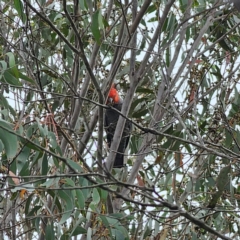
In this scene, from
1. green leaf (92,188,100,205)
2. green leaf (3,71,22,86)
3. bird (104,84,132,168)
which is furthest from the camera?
bird (104,84,132,168)

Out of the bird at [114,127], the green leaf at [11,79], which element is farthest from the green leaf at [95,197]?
the bird at [114,127]

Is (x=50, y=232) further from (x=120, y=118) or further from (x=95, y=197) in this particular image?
(x=120, y=118)

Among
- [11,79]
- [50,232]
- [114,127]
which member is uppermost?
[11,79]

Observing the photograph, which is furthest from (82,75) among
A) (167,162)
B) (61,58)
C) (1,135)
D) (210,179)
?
(1,135)

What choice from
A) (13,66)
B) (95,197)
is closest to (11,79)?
(13,66)

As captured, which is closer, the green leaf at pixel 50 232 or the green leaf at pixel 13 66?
the green leaf at pixel 13 66

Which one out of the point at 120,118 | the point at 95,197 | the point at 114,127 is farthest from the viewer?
the point at 114,127

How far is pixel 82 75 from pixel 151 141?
0.73 m

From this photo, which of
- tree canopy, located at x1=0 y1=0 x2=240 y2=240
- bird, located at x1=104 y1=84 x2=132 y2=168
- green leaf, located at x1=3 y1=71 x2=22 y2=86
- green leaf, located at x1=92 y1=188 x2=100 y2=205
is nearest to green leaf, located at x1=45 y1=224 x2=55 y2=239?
tree canopy, located at x1=0 y1=0 x2=240 y2=240

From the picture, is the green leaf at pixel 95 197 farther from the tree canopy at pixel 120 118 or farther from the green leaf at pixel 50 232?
the green leaf at pixel 50 232

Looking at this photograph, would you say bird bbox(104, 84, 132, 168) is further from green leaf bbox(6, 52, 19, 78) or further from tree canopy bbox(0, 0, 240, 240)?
green leaf bbox(6, 52, 19, 78)

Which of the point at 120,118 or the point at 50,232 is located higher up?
the point at 120,118

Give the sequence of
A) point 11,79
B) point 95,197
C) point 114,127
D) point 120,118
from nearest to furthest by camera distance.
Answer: point 95,197, point 11,79, point 120,118, point 114,127

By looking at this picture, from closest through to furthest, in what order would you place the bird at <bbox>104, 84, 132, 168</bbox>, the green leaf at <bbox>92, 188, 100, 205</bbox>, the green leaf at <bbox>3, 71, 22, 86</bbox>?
1. the green leaf at <bbox>92, 188, 100, 205</bbox>
2. the green leaf at <bbox>3, 71, 22, 86</bbox>
3. the bird at <bbox>104, 84, 132, 168</bbox>
